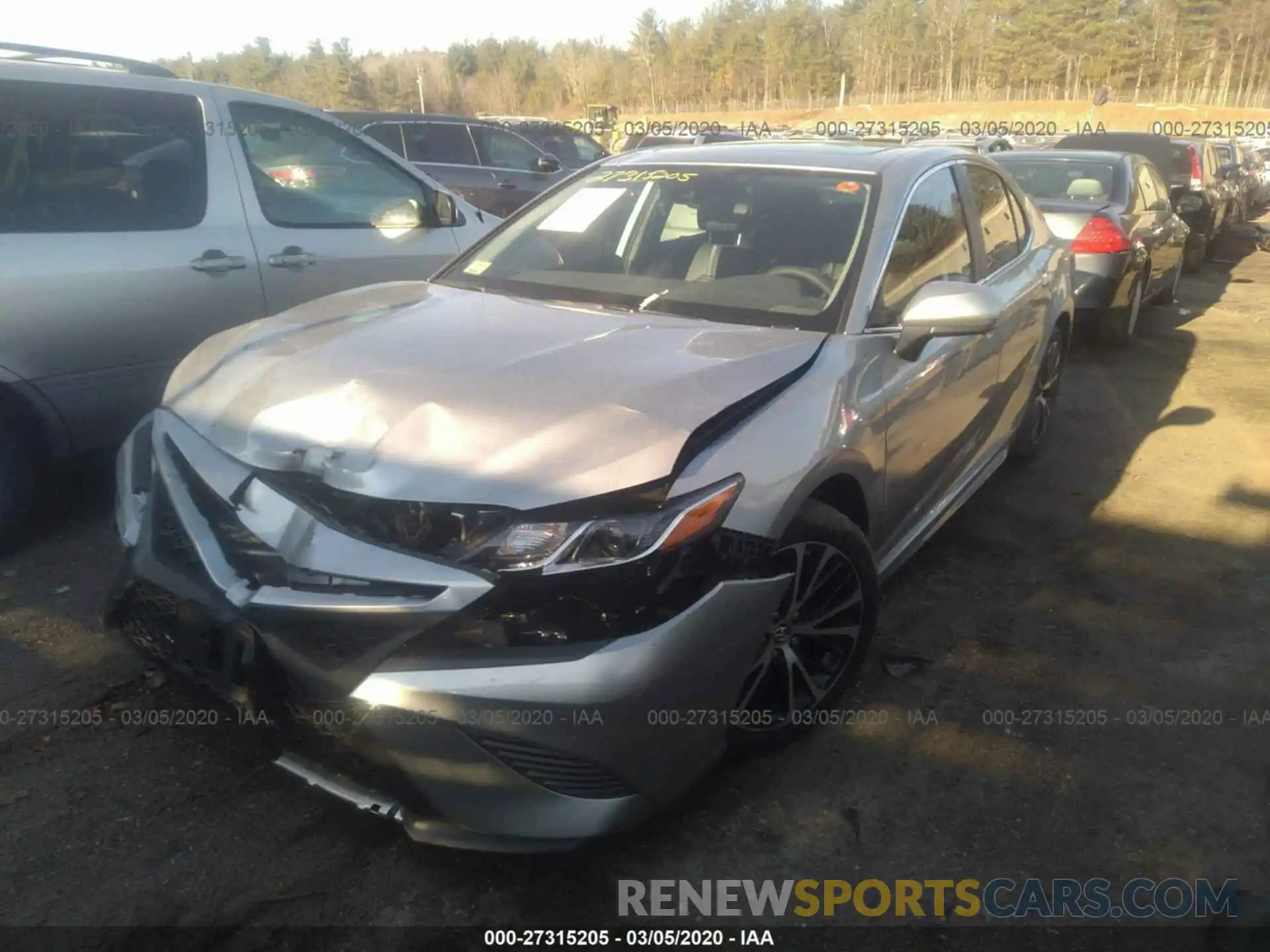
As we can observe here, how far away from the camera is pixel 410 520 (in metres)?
2.17

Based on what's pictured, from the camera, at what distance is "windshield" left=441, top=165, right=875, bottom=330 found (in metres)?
3.20

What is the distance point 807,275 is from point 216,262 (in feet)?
8.39

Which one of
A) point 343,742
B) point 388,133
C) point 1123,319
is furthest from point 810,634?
point 388,133

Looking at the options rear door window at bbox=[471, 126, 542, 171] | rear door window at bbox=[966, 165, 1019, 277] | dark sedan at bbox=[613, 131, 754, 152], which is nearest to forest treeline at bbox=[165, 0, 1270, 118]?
dark sedan at bbox=[613, 131, 754, 152]

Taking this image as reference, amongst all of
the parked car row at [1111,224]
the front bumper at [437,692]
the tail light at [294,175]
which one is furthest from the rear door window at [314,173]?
the parked car row at [1111,224]

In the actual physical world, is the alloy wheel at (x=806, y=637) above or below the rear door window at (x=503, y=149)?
below

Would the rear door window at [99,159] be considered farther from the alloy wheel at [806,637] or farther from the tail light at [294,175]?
the alloy wheel at [806,637]

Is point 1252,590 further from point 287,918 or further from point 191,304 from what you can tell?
point 191,304

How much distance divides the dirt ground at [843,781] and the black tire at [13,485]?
0.44 ft

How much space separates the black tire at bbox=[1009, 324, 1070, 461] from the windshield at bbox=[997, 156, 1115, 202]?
10.7 ft

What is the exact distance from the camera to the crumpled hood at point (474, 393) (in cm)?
218

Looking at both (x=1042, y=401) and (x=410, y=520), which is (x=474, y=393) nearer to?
(x=410, y=520)

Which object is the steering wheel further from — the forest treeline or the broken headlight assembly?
the forest treeline

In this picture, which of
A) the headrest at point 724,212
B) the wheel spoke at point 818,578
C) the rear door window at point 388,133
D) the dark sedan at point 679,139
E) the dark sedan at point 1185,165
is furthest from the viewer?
the dark sedan at point 679,139
